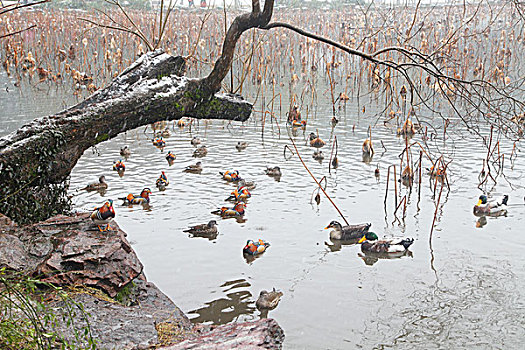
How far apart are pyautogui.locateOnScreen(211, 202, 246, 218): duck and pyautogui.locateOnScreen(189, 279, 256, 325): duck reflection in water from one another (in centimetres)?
227

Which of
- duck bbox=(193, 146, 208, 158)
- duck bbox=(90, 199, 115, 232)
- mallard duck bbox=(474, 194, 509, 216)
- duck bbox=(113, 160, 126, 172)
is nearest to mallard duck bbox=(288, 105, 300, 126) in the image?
duck bbox=(193, 146, 208, 158)

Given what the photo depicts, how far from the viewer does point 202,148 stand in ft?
36.2

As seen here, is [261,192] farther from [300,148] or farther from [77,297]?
[77,297]


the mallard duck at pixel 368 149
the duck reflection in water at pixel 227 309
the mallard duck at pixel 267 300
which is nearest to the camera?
the duck reflection in water at pixel 227 309

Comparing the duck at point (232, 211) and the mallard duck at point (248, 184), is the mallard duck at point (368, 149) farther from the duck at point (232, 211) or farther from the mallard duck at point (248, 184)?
the duck at point (232, 211)

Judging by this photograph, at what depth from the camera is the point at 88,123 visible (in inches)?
201

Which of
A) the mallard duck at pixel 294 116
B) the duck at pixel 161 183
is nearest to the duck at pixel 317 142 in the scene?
the mallard duck at pixel 294 116

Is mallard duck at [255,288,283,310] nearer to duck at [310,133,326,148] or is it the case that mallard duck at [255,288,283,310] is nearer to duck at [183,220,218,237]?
duck at [183,220,218,237]

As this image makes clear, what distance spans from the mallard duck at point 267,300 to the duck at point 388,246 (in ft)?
5.99

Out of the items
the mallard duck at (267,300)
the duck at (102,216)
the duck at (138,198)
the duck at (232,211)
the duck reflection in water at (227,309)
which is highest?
the duck at (102,216)

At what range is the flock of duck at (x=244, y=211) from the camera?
5.58 m

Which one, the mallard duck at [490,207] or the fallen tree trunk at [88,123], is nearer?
the fallen tree trunk at [88,123]

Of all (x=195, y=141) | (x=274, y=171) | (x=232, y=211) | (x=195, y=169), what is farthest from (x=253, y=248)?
(x=195, y=141)

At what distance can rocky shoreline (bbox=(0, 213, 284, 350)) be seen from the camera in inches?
150
